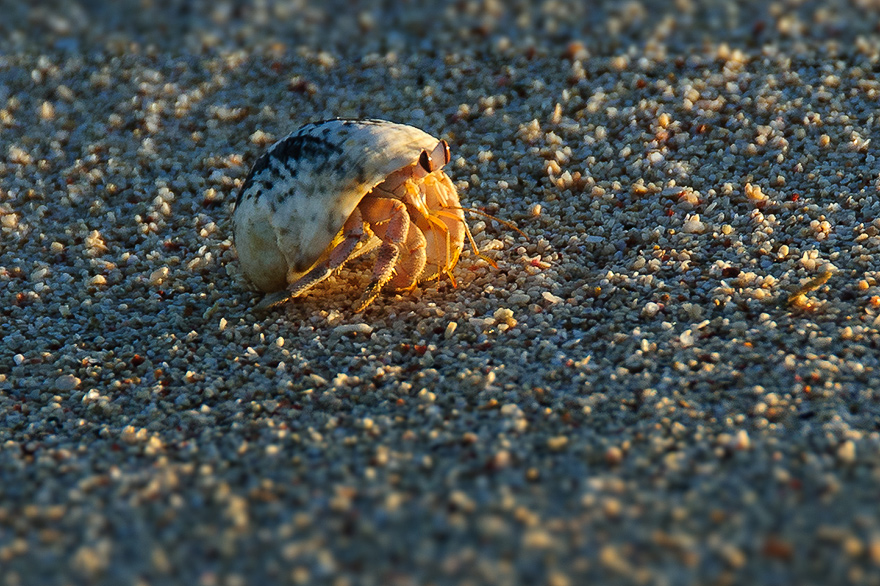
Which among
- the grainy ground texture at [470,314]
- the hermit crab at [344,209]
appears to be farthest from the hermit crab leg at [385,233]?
the grainy ground texture at [470,314]

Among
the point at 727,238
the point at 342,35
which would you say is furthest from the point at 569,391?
the point at 342,35

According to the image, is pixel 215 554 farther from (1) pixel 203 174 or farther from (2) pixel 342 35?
(2) pixel 342 35

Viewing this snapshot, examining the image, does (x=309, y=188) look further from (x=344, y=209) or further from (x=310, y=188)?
(x=344, y=209)

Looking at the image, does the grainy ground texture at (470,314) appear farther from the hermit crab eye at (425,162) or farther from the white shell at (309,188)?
the hermit crab eye at (425,162)

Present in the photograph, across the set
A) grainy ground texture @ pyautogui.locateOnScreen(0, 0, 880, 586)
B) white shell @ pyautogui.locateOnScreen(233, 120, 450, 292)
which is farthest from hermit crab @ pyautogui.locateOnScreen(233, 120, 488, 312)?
grainy ground texture @ pyautogui.locateOnScreen(0, 0, 880, 586)

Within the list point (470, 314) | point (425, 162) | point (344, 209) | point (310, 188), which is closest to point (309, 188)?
point (310, 188)

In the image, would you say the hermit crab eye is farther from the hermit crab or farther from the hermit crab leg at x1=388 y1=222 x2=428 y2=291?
the hermit crab leg at x1=388 y1=222 x2=428 y2=291
